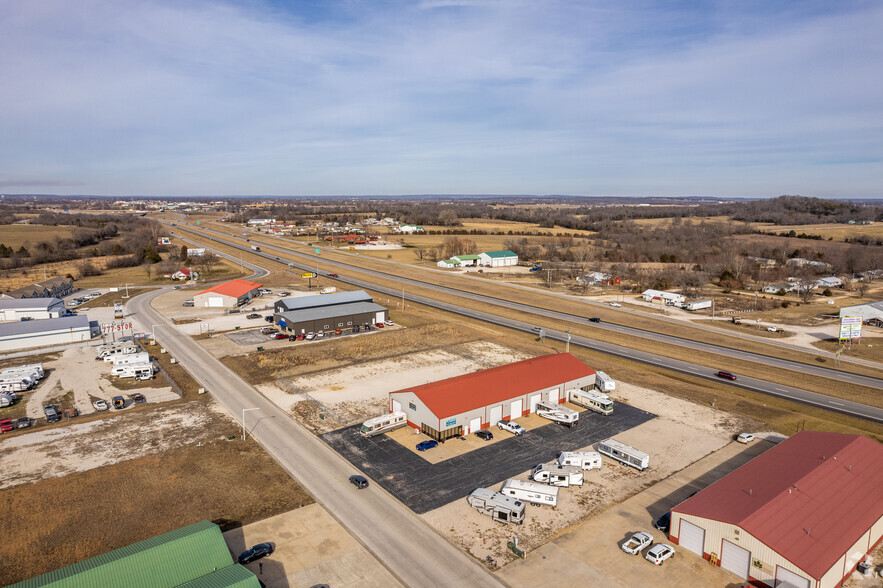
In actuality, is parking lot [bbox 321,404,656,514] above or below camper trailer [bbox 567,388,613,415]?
below

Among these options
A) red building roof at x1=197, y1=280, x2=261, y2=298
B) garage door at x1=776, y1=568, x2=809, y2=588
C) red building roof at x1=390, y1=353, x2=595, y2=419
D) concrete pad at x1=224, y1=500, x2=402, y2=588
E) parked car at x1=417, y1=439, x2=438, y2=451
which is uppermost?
red building roof at x1=197, y1=280, x2=261, y2=298

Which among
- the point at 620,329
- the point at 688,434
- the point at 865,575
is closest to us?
the point at 865,575

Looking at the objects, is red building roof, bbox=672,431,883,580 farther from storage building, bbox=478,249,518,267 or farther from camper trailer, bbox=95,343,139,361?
storage building, bbox=478,249,518,267

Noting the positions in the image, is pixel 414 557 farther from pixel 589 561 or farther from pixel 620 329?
pixel 620 329

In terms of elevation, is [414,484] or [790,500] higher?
[790,500]

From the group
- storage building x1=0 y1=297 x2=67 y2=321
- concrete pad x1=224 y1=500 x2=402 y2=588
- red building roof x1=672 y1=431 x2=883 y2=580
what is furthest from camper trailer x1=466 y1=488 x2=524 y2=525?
storage building x1=0 y1=297 x2=67 y2=321

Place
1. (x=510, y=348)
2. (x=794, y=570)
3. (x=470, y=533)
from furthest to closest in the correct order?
(x=510, y=348) < (x=470, y=533) < (x=794, y=570)

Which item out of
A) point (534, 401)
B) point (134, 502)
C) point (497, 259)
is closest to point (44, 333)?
point (134, 502)

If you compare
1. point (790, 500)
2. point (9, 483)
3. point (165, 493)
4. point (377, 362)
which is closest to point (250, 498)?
point (165, 493)
